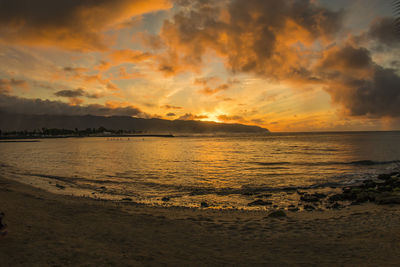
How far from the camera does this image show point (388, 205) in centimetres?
1312

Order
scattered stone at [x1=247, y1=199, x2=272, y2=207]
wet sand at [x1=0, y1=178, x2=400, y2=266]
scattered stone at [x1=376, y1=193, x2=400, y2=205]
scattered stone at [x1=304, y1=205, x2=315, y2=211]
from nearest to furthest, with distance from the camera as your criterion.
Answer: wet sand at [x1=0, y1=178, x2=400, y2=266]
scattered stone at [x1=376, y1=193, x2=400, y2=205]
scattered stone at [x1=304, y1=205, x2=315, y2=211]
scattered stone at [x1=247, y1=199, x2=272, y2=207]

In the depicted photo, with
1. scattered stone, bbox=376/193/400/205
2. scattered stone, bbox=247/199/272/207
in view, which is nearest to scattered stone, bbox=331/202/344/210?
scattered stone, bbox=376/193/400/205

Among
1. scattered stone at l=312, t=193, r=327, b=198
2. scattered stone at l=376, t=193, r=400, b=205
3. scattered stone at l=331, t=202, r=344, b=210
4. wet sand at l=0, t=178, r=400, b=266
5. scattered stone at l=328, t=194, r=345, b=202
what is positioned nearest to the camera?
wet sand at l=0, t=178, r=400, b=266

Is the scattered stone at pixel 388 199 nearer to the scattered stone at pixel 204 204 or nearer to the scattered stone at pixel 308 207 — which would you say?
the scattered stone at pixel 308 207

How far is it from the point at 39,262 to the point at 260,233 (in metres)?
7.46

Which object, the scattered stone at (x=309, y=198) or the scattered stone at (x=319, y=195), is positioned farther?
the scattered stone at (x=319, y=195)

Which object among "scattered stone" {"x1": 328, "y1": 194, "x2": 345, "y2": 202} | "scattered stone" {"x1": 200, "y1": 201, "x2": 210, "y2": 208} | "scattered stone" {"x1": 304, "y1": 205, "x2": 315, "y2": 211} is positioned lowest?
"scattered stone" {"x1": 200, "y1": 201, "x2": 210, "y2": 208}

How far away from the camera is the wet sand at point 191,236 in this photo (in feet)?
22.6

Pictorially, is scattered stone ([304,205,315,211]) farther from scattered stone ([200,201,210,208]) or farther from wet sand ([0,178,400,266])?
scattered stone ([200,201,210,208])

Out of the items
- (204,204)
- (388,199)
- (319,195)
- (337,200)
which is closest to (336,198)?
(337,200)

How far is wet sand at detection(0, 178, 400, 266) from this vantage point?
271 inches

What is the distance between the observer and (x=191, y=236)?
9.20 m

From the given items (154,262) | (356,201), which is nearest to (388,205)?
(356,201)

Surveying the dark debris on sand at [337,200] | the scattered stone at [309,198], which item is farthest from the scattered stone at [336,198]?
the scattered stone at [309,198]
